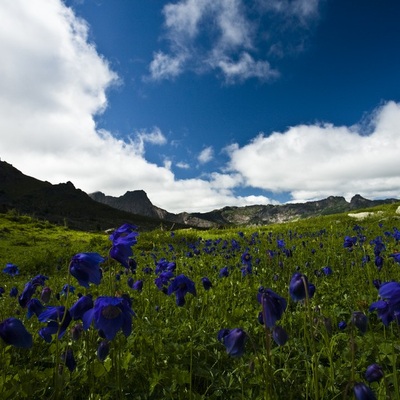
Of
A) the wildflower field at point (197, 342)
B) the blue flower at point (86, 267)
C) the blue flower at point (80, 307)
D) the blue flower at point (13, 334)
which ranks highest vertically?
the blue flower at point (86, 267)

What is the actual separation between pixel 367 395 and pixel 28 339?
2040mm

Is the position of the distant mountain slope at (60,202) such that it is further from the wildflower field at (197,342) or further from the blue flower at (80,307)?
the blue flower at (80,307)

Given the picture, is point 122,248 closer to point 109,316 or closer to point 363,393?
point 109,316

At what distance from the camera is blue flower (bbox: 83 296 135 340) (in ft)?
7.00

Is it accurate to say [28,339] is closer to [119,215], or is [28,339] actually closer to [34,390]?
[34,390]

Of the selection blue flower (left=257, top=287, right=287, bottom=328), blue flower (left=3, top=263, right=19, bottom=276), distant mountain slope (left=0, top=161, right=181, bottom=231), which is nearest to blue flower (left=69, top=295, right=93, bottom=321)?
blue flower (left=257, top=287, right=287, bottom=328)

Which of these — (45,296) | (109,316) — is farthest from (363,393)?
(45,296)

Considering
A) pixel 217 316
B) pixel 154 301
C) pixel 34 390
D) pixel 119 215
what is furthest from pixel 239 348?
pixel 119 215

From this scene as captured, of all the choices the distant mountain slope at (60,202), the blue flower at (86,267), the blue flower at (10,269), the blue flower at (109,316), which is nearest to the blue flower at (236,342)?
the blue flower at (109,316)

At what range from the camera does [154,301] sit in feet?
21.8

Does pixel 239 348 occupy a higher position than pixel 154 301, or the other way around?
pixel 239 348

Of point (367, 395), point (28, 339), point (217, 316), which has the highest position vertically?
point (28, 339)

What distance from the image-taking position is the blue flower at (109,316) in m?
2.13

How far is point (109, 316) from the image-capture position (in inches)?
86.2
